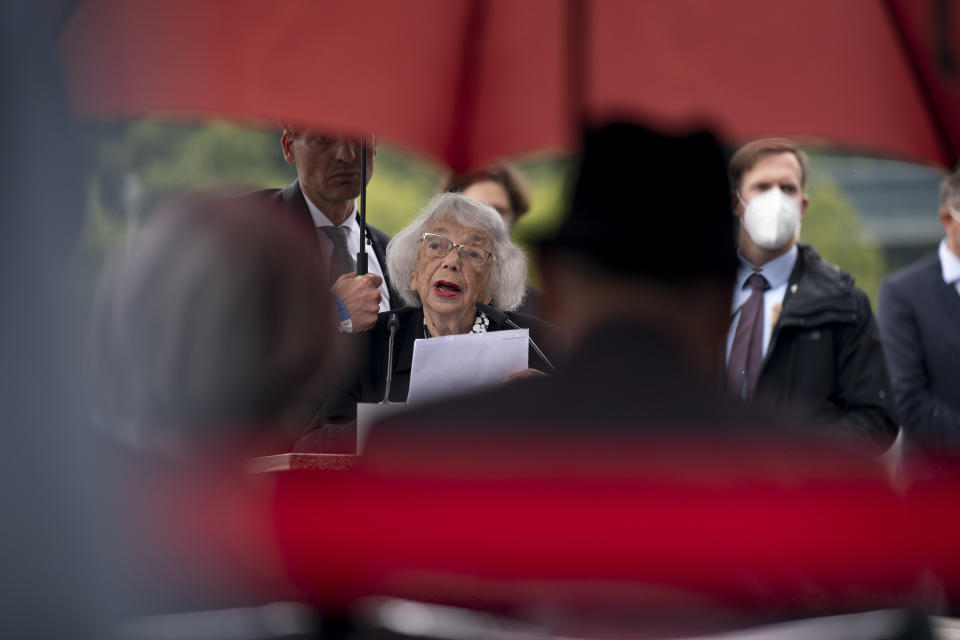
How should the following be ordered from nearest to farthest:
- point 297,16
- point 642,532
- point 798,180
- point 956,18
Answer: point 642,532, point 956,18, point 297,16, point 798,180

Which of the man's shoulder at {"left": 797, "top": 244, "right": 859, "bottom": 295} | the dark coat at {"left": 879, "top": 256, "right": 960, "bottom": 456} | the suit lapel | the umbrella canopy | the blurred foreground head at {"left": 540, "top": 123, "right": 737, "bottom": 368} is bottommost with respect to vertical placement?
the dark coat at {"left": 879, "top": 256, "right": 960, "bottom": 456}

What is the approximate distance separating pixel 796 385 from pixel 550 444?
2872mm

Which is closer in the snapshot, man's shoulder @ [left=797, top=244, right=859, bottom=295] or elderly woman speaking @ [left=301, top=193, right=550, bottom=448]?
elderly woman speaking @ [left=301, top=193, right=550, bottom=448]

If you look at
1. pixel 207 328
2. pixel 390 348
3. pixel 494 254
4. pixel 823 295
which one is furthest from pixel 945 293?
pixel 207 328

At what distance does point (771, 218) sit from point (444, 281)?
125 cm

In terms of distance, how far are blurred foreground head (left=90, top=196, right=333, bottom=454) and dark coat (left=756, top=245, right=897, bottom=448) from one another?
3165 mm

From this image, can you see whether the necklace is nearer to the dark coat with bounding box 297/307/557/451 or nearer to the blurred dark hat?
the dark coat with bounding box 297/307/557/451

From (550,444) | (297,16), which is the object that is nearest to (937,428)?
A: (297,16)

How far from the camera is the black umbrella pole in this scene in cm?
358

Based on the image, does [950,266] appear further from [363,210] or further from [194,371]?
[194,371]

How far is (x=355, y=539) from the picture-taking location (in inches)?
59.4

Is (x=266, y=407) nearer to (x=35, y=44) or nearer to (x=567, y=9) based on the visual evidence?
(x=35, y=44)

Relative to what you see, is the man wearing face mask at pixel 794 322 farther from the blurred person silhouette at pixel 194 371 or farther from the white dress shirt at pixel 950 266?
the blurred person silhouette at pixel 194 371

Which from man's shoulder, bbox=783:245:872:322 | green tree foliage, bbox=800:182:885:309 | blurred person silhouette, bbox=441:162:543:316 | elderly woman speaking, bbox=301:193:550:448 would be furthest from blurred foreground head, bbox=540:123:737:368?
green tree foliage, bbox=800:182:885:309
